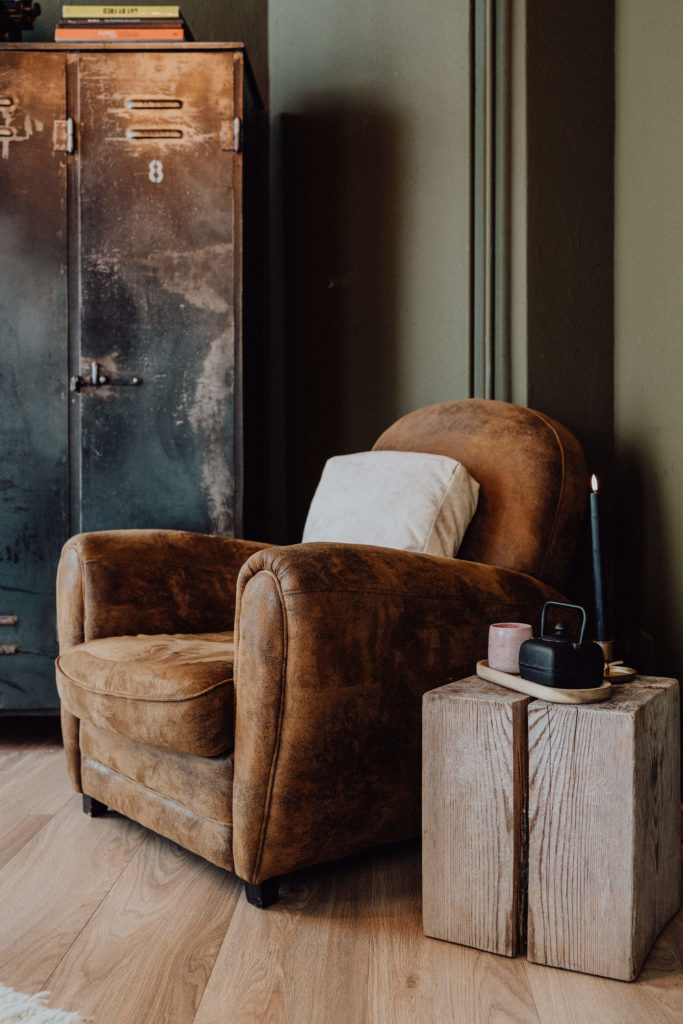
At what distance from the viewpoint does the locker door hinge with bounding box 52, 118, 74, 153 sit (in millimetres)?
2297

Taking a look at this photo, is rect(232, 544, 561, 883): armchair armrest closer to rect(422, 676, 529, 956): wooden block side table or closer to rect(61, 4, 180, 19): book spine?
rect(422, 676, 529, 956): wooden block side table

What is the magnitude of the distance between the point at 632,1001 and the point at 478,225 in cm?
195

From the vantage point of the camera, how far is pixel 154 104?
2.29 metres

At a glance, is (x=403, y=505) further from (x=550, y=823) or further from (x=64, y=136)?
(x=64, y=136)

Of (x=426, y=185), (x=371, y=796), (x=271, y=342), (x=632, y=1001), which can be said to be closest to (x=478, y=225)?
(x=426, y=185)

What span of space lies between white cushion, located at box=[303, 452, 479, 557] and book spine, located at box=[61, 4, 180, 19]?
4.78ft

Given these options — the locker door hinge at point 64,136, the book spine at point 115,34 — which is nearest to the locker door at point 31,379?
the locker door hinge at point 64,136

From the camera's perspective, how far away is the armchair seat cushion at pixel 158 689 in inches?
52.4

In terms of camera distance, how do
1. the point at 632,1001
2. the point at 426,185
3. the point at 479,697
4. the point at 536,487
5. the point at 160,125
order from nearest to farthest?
the point at 632,1001 → the point at 479,697 → the point at 536,487 → the point at 160,125 → the point at 426,185

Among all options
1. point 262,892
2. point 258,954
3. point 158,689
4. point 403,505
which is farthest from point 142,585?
point 258,954

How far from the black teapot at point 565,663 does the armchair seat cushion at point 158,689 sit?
490 millimetres

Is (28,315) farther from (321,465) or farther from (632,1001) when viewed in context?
(632,1001)

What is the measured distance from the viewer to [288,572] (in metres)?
1.26

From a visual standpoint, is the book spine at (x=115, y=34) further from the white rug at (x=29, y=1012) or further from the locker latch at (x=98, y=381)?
the white rug at (x=29, y=1012)
